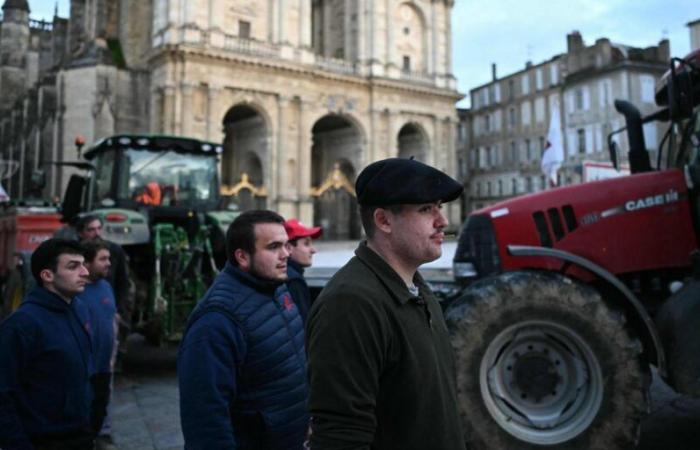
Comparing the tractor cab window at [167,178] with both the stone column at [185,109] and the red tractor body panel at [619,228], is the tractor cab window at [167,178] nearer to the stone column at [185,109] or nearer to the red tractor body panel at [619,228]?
the red tractor body panel at [619,228]

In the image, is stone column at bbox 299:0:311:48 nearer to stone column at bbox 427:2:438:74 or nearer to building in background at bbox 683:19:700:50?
stone column at bbox 427:2:438:74

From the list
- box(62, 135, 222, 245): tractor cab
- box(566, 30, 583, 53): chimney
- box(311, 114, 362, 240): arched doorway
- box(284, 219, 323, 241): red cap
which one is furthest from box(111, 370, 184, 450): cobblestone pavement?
box(566, 30, 583, 53): chimney

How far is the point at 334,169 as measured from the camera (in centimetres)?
3225

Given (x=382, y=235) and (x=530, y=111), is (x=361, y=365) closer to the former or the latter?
(x=382, y=235)

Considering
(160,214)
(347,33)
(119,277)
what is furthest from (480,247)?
(347,33)

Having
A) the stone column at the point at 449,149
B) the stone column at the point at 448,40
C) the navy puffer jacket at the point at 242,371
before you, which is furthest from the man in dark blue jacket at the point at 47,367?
the stone column at the point at 448,40

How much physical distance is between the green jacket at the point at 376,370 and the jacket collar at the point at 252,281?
2.82ft

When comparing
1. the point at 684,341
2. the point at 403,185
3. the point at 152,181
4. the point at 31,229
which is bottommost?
the point at 684,341

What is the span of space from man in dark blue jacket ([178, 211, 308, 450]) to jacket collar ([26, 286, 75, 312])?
3.45 ft

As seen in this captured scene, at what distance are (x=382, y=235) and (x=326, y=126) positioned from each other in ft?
109

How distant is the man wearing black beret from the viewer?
1526 mm

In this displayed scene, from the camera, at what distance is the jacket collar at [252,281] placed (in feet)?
8.17

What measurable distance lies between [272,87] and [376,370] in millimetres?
27640

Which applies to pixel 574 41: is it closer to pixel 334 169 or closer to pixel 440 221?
pixel 334 169
